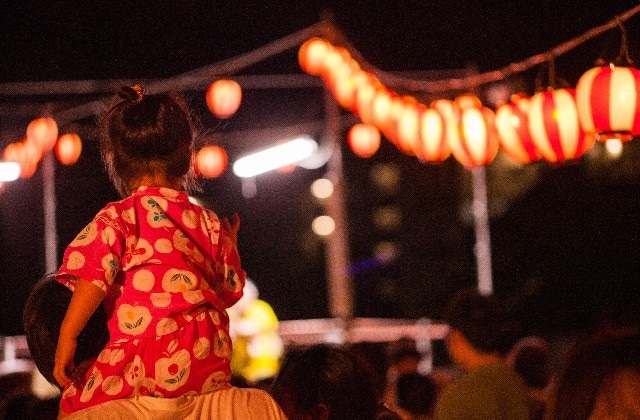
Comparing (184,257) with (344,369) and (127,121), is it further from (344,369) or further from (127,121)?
(344,369)

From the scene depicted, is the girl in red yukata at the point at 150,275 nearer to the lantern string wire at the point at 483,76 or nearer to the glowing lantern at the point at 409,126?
the lantern string wire at the point at 483,76

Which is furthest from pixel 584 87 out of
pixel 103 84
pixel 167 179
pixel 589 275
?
pixel 589 275

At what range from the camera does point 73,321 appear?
220 cm

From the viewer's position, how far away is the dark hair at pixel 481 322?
197 inches

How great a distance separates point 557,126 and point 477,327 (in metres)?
2.85

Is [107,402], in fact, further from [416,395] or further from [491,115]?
[491,115]

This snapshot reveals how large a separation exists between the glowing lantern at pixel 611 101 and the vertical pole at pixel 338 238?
18.0ft

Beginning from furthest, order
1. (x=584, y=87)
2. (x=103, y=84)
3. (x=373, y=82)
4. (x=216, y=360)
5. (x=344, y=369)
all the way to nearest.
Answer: (x=103, y=84) < (x=373, y=82) < (x=584, y=87) < (x=344, y=369) < (x=216, y=360)

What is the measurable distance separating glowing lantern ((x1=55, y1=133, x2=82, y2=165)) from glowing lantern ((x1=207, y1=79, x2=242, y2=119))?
2.72 metres

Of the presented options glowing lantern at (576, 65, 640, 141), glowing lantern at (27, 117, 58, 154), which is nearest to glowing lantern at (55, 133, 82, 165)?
glowing lantern at (27, 117, 58, 154)

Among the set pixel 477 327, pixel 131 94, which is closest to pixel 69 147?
pixel 477 327

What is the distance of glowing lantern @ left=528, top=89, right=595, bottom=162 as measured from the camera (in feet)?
24.0

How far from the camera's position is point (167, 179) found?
8.00ft

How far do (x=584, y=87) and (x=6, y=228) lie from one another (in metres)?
15.9
